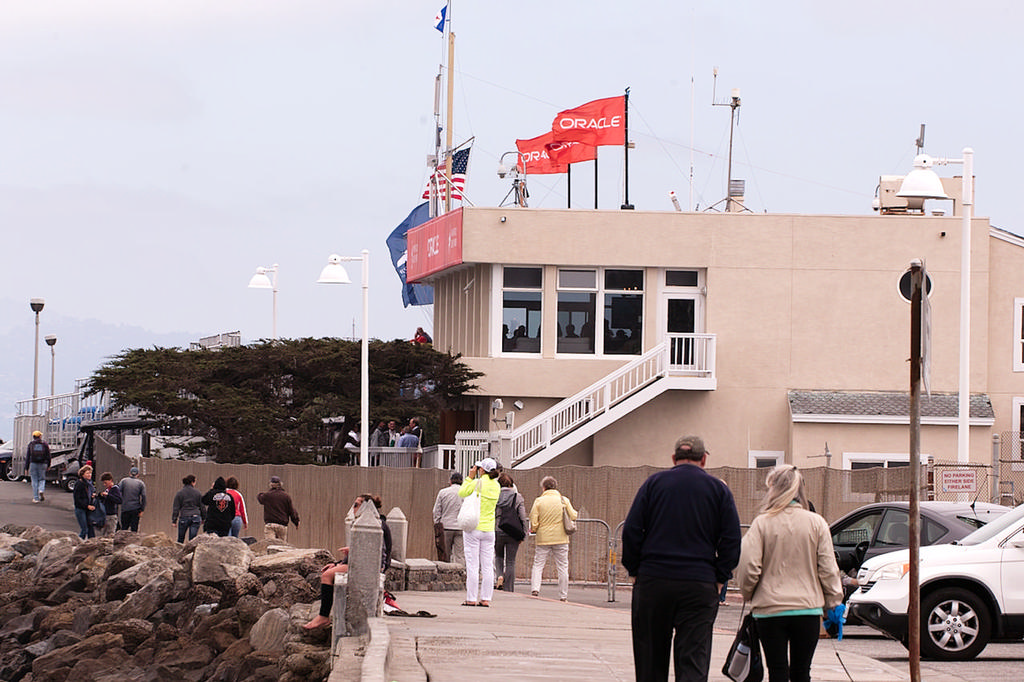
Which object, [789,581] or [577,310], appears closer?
[789,581]

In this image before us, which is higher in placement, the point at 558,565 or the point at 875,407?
the point at 875,407

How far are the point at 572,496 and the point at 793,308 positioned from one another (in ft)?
35.2

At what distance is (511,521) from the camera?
72.2 feet

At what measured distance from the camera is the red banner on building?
37781 mm

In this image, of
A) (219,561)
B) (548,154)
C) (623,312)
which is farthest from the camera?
(548,154)

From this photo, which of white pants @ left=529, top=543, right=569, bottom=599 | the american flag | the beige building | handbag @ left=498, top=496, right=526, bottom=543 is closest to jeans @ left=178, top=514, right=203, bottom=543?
handbag @ left=498, top=496, right=526, bottom=543

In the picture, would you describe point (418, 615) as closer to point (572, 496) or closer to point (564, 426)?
point (572, 496)

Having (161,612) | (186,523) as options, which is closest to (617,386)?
(186,523)

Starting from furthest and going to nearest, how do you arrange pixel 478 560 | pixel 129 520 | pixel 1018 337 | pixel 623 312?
pixel 623 312
pixel 1018 337
pixel 129 520
pixel 478 560

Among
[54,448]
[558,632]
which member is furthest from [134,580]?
[54,448]

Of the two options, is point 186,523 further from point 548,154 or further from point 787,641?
point 787,641

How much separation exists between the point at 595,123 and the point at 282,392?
35.8ft

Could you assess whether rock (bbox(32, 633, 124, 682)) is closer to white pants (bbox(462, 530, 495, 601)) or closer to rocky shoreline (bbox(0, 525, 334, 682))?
rocky shoreline (bbox(0, 525, 334, 682))

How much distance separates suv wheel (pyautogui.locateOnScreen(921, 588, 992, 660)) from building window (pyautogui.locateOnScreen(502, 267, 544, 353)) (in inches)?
893
